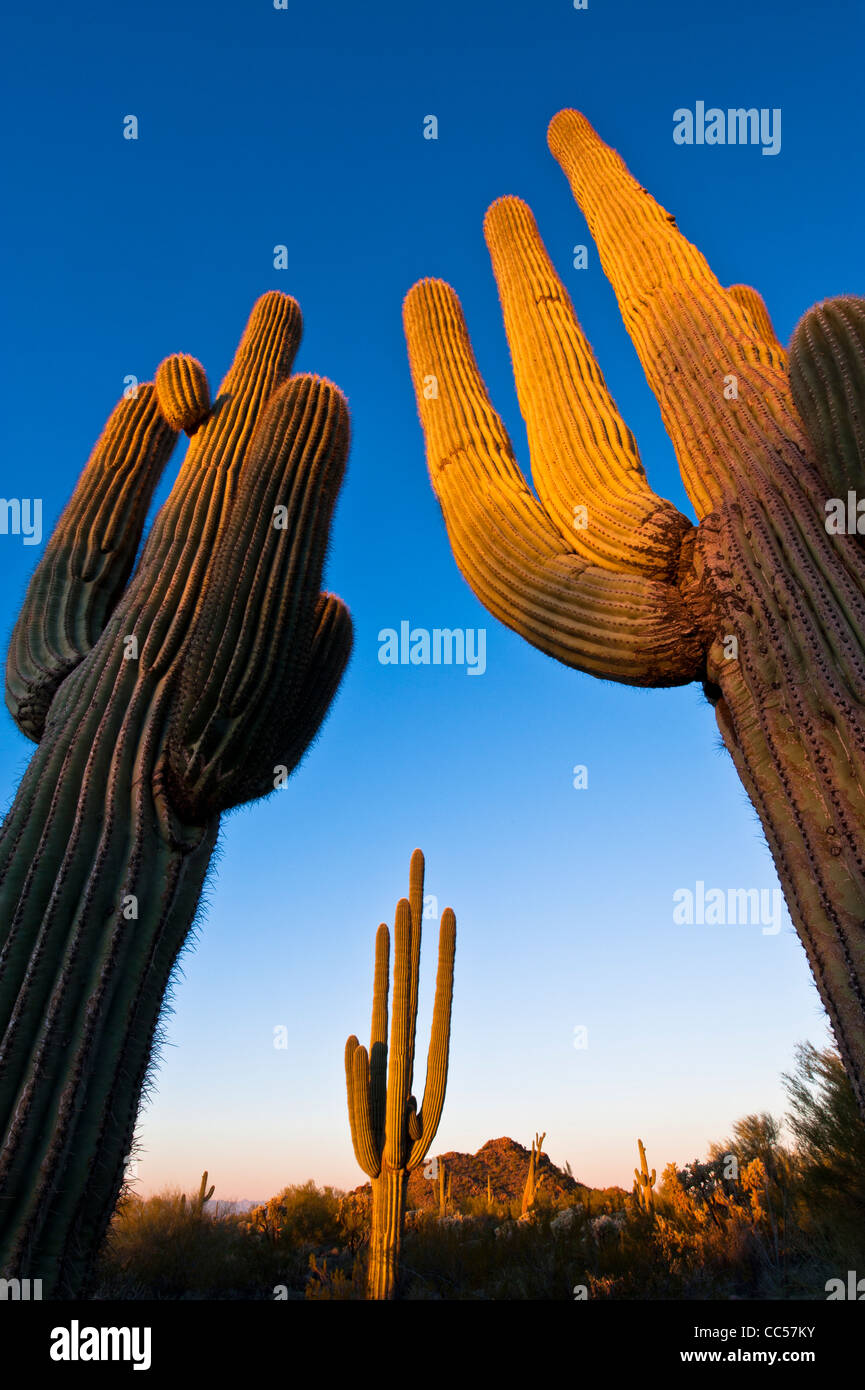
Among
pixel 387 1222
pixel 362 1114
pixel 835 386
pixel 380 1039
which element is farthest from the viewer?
pixel 380 1039

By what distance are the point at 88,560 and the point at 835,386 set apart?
14.5 ft

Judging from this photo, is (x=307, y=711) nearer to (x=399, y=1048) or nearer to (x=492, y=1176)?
(x=399, y=1048)

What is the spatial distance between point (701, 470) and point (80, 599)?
12.6 feet

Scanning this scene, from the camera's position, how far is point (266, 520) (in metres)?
4.70

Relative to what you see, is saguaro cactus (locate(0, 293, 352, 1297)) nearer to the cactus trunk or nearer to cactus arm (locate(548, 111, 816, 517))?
cactus arm (locate(548, 111, 816, 517))

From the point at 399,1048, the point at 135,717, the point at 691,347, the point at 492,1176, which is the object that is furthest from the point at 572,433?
the point at 492,1176

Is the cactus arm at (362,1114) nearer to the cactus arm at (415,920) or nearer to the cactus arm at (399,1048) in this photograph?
the cactus arm at (399,1048)

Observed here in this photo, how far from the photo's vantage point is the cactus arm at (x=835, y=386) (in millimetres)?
3027

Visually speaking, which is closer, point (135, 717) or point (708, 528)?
point (708, 528)

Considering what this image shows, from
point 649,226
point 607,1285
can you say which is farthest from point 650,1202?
point 649,226

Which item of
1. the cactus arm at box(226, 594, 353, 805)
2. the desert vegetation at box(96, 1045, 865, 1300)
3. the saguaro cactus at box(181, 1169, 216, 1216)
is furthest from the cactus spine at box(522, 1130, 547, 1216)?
the cactus arm at box(226, 594, 353, 805)

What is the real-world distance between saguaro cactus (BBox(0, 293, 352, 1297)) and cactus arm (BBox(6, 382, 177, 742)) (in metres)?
0.02

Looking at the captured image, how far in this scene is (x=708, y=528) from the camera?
3.34m

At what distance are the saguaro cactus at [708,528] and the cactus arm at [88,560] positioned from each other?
220 cm
